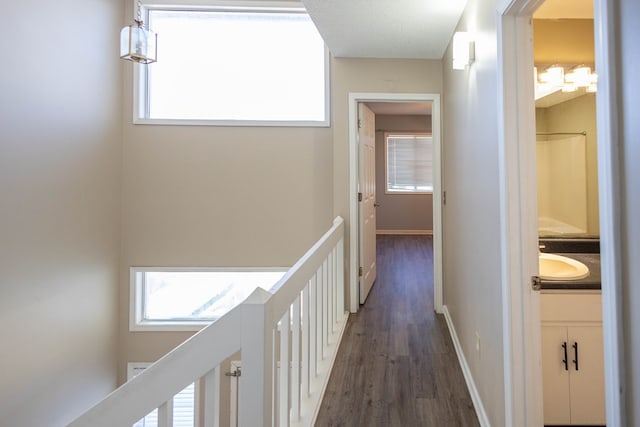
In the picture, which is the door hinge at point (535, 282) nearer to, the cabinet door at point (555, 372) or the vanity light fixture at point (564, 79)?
Result: the cabinet door at point (555, 372)

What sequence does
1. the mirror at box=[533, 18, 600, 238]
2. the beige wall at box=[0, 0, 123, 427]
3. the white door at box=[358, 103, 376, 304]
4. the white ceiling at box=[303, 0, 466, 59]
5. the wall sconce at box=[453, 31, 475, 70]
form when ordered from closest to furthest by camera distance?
the wall sconce at box=[453, 31, 475, 70], the mirror at box=[533, 18, 600, 238], the white ceiling at box=[303, 0, 466, 59], the beige wall at box=[0, 0, 123, 427], the white door at box=[358, 103, 376, 304]

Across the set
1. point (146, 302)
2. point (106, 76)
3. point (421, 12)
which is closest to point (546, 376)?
point (421, 12)

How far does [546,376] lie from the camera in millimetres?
1725

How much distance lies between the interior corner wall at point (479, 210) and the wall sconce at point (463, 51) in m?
0.05

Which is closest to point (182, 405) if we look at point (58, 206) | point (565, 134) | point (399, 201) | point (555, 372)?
point (58, 206)

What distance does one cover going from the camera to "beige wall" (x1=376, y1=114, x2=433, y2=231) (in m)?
7.53

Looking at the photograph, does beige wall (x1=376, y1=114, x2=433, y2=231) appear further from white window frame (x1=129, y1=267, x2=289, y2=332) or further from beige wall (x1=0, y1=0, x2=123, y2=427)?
beige wall (x1=0, y1=0, x2=123, y2=427)

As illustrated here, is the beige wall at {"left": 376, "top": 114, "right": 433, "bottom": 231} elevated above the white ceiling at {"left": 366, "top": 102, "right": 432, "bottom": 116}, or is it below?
below

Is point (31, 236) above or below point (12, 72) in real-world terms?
below

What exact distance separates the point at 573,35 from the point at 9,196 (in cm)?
385

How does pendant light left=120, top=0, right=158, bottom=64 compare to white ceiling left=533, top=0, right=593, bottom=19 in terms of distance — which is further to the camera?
pendant light left=120, top=0, right=158, bottom=64

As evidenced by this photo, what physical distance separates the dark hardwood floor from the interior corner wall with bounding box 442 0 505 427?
0.18m

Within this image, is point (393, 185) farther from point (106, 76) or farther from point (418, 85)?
point (106, 76)

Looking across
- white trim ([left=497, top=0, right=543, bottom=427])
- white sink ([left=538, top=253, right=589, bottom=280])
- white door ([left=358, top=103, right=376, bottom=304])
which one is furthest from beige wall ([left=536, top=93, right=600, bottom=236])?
white door ([left=358, top=103, right=376, bottom=304])
